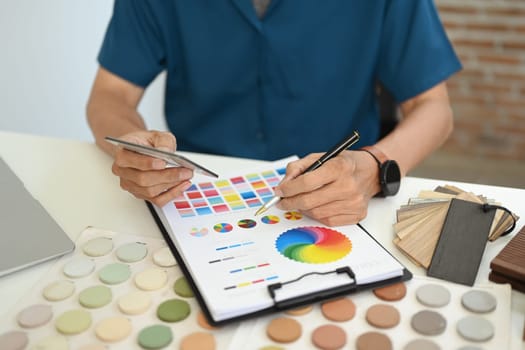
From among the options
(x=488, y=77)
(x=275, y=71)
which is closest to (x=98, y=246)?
(x=275, y=71)

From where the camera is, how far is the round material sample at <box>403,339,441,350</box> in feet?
2.33

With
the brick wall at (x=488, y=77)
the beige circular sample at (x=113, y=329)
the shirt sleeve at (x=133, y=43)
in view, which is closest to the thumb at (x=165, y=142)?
the beige circular sample at (x=113, y=329)

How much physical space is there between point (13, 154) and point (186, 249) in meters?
0.51

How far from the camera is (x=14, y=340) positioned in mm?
739

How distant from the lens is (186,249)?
0.87 meters

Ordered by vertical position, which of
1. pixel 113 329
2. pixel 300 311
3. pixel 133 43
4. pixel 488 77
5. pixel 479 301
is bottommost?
pixel 488 77

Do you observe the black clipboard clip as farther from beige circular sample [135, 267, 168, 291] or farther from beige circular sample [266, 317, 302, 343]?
beige circular sample [135, 267, 168, 291]

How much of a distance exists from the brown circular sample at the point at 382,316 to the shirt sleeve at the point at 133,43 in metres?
0.83

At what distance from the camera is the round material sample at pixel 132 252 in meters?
0.88

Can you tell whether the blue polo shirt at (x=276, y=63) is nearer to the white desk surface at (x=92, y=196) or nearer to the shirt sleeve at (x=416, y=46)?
the shirt sleeve at (x=416, y=46)

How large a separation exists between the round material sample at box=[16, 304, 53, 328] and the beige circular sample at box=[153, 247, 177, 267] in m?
0.15

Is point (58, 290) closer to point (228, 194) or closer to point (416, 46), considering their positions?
point (228, 194)

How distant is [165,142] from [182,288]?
0.89 feet

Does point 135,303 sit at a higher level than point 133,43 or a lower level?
lower
